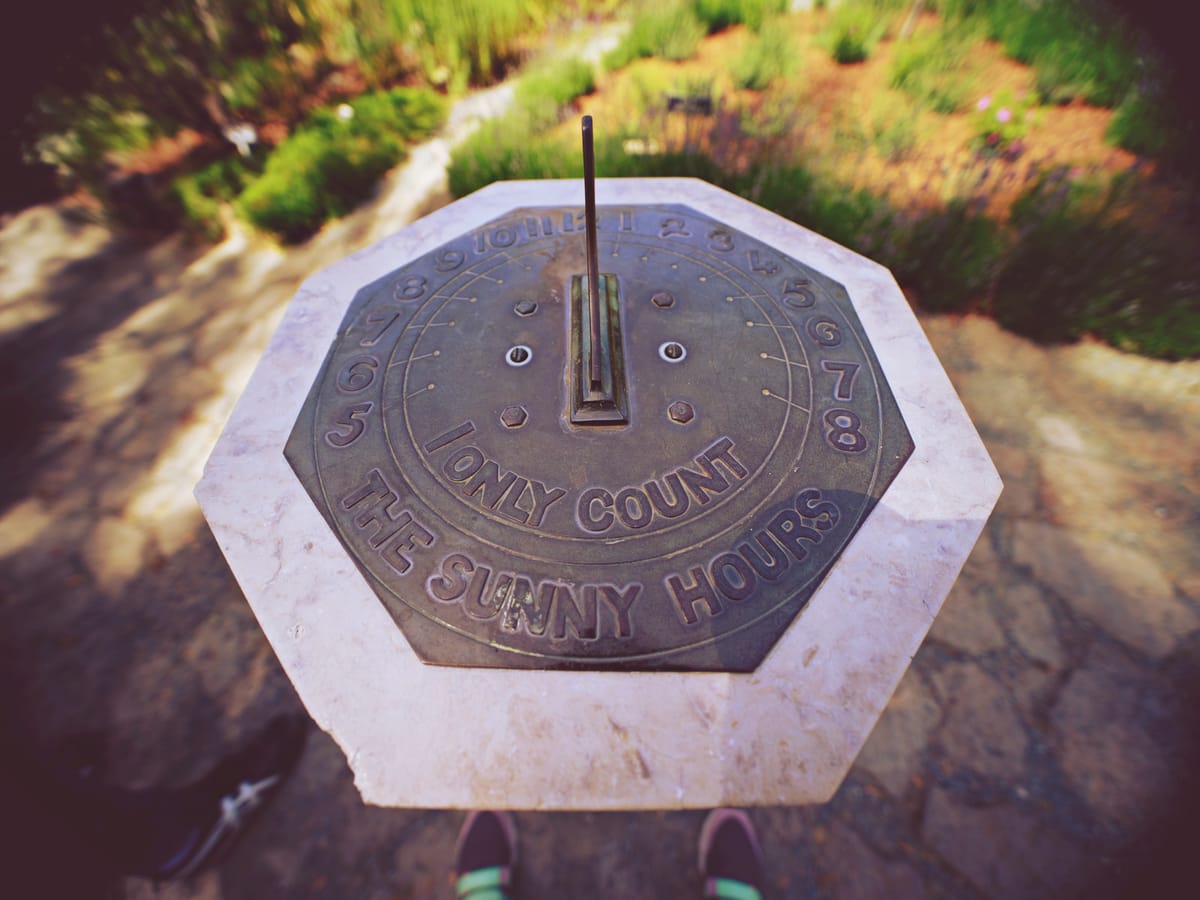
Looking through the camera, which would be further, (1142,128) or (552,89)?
(552,89)

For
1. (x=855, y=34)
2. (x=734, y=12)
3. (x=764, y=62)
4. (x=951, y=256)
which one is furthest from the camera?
(x=734, y=12)

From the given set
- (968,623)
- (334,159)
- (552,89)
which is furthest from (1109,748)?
(334,159)

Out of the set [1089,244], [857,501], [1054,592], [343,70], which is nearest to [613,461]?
[857,501]

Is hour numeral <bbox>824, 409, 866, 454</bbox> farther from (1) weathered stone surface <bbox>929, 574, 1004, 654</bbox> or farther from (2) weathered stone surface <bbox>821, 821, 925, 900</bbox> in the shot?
(2) weathered stone surface <bbox>821, 821, 925, 900</bbox>

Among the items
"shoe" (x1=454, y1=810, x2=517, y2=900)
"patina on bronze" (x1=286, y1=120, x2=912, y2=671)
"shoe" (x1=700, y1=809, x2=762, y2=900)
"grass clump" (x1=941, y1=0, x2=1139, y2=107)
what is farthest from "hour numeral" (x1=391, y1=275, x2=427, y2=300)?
"grass clump" (x1=941, y1=0, x2=1139, y2=107)

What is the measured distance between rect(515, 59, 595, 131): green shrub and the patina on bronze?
287 centimetres

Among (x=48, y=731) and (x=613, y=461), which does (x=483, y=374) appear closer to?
(x=613, y=461)

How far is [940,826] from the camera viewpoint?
1.84 m

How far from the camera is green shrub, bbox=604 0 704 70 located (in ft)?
16.1

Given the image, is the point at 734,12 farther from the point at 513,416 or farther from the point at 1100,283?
the point at 513,416

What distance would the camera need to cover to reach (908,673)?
213cm

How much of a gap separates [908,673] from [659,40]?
5823 mm

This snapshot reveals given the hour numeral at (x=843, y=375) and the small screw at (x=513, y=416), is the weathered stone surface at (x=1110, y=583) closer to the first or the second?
the hour numeral at (x=843, y=375)

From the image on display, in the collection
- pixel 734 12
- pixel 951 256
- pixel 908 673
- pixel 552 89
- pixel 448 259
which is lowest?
pixel 908 673
